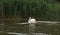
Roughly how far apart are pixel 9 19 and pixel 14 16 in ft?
2.32

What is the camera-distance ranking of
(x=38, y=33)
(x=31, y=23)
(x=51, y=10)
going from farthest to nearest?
(x=51, y=10), (x=31, y=23), (x=38, y=33)

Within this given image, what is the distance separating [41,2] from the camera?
86.8 feet

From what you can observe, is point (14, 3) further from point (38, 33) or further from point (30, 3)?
point (38, 33)

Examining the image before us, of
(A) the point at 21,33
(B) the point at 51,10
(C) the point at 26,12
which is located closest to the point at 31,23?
(C) the point at 26,12

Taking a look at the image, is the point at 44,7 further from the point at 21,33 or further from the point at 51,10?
the point at 21,33

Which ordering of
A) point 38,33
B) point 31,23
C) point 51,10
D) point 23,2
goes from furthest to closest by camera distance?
point 51,10
point 23,2
point 31,23
point 38,33

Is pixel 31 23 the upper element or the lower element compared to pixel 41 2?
lower

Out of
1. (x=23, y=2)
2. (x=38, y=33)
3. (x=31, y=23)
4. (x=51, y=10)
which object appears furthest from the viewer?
(x=51, y=10)

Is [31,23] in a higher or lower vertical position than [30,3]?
lower

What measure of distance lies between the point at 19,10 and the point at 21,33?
8.98 metres

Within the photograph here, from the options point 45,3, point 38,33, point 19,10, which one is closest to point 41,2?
point 45,3

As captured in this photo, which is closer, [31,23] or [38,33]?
[38,33]

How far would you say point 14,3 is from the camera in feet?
85.7

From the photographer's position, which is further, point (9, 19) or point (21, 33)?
point (9, 19)
